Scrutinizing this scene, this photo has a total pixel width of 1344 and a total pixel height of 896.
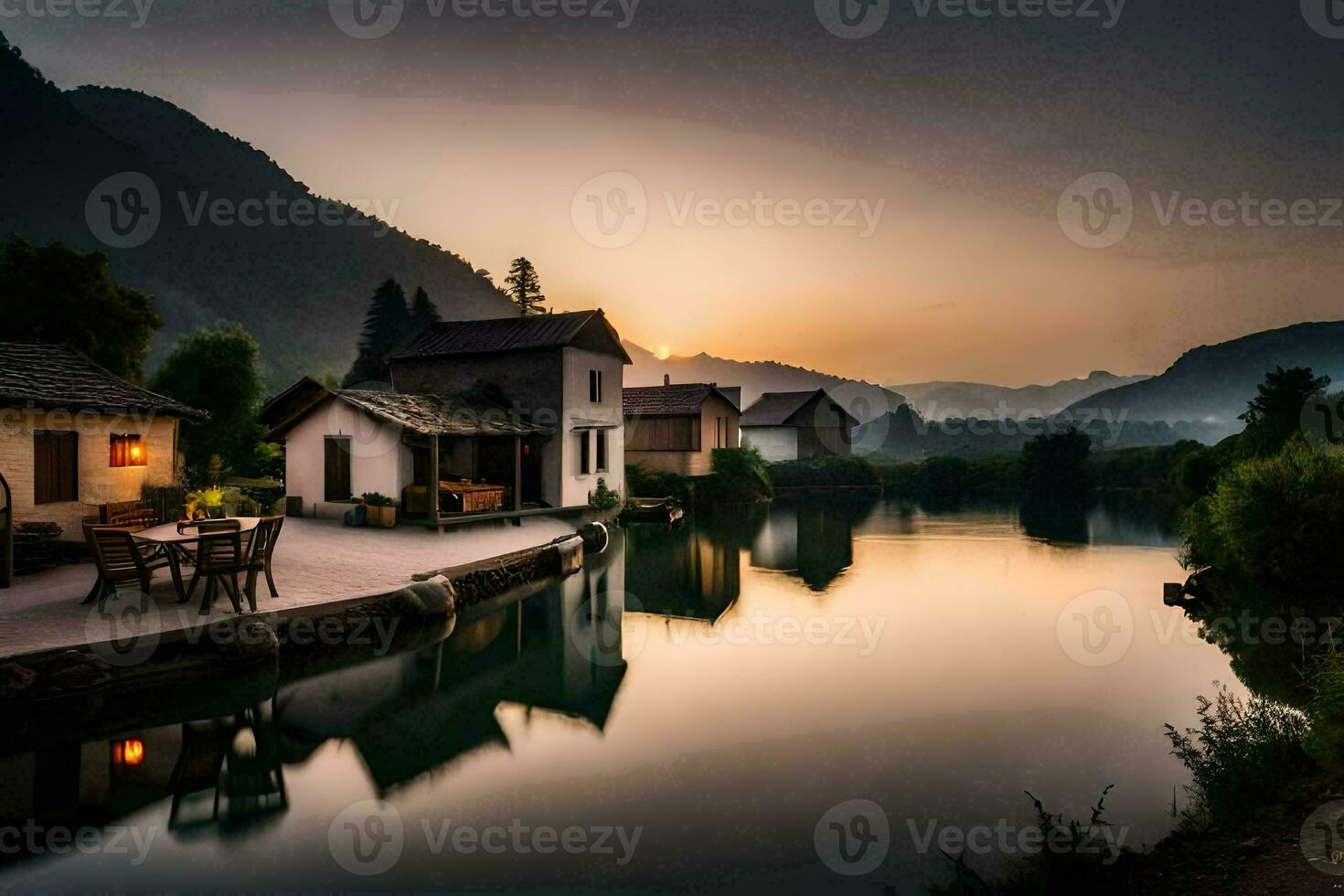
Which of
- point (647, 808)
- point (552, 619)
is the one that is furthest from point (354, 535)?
point (647, 808)

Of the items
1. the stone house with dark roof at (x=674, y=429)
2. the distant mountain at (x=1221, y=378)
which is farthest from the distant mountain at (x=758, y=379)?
the stone house with dark roof at (x=674, y=429)

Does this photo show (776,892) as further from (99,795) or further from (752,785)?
(99,795)

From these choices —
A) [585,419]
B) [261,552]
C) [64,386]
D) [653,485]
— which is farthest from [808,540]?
[64,386]

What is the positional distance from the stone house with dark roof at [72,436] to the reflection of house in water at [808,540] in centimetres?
1499

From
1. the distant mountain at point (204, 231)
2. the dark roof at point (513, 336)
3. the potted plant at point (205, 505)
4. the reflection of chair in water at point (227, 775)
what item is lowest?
the reflection of chair in water at point (227, 775)

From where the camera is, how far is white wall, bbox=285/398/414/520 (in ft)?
66.3

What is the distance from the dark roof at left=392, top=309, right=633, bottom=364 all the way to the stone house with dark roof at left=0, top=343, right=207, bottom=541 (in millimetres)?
11166

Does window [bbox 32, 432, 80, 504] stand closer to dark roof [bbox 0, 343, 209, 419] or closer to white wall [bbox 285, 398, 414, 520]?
dark roof [bbox 0, 343, 209, 419]

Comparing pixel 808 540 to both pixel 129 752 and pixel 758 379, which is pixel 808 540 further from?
pixel 758 379

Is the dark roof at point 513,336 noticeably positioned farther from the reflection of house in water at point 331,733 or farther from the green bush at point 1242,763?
the green bush at point 1242,763

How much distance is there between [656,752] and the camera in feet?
28.3

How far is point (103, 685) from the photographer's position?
8719mm

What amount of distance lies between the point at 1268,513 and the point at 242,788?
17.6 m

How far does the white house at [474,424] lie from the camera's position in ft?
67.2
